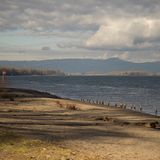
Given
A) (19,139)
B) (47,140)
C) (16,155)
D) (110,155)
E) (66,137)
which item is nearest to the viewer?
(16,155)

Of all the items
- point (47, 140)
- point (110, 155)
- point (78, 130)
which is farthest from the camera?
point (78, 130)

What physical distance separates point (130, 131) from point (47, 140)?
24.2 ft

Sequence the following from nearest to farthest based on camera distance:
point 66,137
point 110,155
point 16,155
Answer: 1. point 16,155
2. point 110,155
3. point 66,137

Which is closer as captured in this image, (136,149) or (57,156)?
(57,156)

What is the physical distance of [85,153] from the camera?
664 inches

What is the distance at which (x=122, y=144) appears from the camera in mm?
20062

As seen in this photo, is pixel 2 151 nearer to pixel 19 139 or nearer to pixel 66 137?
pixel 19 139

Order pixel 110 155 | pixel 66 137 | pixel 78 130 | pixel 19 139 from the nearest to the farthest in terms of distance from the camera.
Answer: pixel 110 155, pixel 19 139, pixel 66 137, pixel 78 130

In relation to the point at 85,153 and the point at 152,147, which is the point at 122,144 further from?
the point at 85,153

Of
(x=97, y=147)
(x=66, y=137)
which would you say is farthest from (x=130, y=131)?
(x=97, y=147)

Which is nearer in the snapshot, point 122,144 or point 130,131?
point 122,144

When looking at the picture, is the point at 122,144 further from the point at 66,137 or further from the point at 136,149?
the point at 66,137

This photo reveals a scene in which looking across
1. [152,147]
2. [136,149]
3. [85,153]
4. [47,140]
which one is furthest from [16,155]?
[152,147]

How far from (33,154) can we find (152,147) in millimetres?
6299
